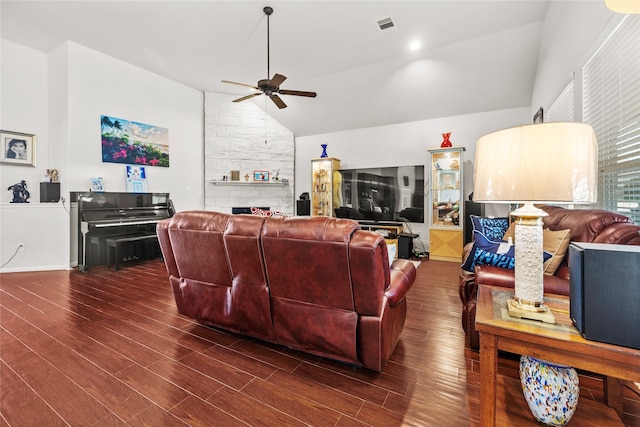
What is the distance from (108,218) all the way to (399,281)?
4.51 meters

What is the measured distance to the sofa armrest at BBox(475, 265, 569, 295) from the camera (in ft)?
5.24

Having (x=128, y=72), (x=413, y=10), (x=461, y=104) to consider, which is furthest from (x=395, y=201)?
(x=128, y=72)

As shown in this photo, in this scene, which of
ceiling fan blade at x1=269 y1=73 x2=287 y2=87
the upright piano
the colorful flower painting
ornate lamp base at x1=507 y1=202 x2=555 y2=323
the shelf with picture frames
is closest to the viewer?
ornate lamp base at x1=507 y1=202 x2=555 y2=323

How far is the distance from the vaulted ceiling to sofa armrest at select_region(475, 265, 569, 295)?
305 cm

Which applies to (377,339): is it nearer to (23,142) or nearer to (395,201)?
(395,201)

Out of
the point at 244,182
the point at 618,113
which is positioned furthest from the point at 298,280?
the point at 244,182

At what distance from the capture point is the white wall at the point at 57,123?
407 cm

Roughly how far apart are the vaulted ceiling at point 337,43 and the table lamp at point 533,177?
9.88ft

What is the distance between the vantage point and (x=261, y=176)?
247 inches

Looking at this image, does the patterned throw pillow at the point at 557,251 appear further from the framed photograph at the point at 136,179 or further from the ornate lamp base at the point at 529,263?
the framed photograph at the point at 136,179

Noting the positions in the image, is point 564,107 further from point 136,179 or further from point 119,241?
point 136,179

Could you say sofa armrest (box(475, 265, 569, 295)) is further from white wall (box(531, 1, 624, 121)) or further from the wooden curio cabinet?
the wooden curio cabinet

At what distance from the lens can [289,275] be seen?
1.70 metres

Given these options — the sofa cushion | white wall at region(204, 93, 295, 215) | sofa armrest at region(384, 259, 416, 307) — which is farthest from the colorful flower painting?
the sofa cushion
